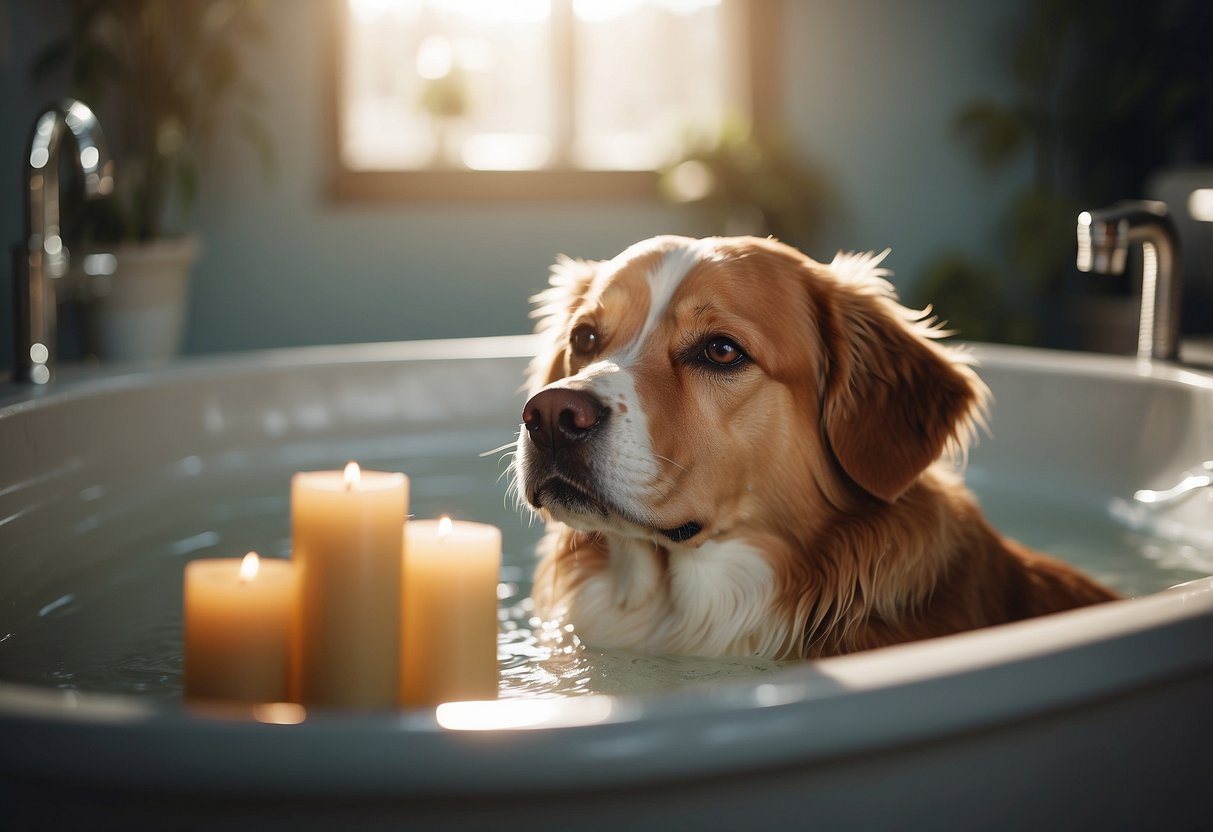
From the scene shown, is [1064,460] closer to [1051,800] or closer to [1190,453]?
[1190,453]

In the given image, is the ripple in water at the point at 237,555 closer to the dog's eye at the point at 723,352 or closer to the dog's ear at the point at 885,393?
the dog's ear at the point at 885,393

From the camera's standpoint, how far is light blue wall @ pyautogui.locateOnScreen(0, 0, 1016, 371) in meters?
6.27

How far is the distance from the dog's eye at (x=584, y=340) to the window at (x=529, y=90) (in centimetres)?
463

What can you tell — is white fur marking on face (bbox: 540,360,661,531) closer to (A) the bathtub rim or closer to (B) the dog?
(B) the dog

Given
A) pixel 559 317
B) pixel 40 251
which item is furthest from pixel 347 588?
pixel 40 251

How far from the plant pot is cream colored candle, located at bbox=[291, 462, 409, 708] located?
12.9ft

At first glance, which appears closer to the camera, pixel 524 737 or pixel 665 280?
pixel 524 737

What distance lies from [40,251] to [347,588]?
187 cm

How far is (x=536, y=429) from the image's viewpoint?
1609 mm

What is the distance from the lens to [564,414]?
5.17ft

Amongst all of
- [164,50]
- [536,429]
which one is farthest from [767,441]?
[164,50]

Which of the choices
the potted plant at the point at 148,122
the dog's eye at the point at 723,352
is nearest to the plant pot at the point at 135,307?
the potted plant at the point at 148,122

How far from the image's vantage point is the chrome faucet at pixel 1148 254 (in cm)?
263

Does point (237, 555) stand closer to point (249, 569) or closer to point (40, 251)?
point (40, 251)
